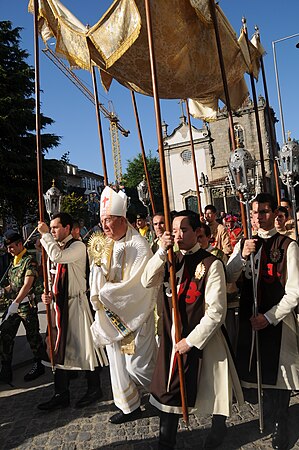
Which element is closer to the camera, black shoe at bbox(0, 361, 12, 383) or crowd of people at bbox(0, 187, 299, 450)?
crowd of people at bbox(0, 187, 299, 450)

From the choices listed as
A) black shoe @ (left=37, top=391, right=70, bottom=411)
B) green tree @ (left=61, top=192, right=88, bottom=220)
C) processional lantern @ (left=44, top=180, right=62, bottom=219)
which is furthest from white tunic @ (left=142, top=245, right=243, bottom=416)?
green tree @ (left=61, top=192, right=88, bottom=220)

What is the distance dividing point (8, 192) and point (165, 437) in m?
17.5

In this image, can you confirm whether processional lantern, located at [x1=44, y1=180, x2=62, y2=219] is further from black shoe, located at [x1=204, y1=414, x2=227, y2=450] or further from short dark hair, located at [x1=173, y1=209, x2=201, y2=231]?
black shoe, located at [x1=204, y1=414, x2=227, y2=450]

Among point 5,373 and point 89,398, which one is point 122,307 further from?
point 5,373

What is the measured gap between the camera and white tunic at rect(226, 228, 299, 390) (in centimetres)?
287

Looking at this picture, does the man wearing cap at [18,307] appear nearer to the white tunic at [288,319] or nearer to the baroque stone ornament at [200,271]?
the baroque stone ornament at [200,271]

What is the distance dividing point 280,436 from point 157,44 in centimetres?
419

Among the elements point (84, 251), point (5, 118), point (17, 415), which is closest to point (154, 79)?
point (84, 251)

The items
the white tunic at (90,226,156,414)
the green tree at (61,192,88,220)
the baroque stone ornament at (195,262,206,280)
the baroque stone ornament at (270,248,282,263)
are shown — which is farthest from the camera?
the green tree at (61,192,88,220)

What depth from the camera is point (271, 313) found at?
293cm

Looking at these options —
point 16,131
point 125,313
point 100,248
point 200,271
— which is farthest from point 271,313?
point 16,131

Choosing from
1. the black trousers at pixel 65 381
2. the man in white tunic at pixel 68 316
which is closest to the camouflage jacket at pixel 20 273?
the man in white tunic at pixel 68 316

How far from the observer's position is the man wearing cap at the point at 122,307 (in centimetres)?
342

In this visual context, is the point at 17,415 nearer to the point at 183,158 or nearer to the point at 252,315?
the point at 252,315
